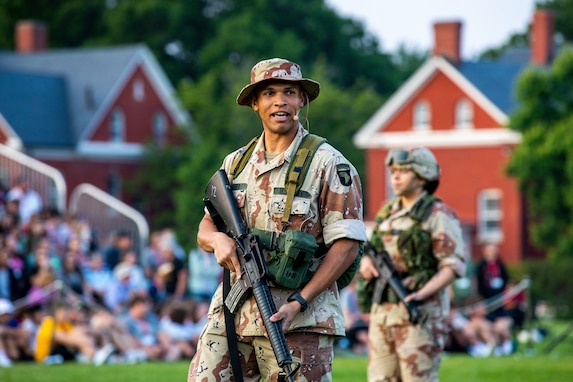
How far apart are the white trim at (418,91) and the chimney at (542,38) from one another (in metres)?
3.95

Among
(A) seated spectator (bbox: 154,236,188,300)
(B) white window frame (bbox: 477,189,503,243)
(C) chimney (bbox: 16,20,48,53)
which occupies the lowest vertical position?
(B) white window frame (bbox: 477,189,503,243)

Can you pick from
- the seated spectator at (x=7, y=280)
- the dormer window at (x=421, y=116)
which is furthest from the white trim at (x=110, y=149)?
the seated spectator at (x=7, y=280)

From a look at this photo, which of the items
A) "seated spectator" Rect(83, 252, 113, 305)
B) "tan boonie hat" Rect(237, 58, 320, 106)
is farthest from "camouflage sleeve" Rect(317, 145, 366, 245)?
"seated spectator" Rect(83, 252, 113, 305)

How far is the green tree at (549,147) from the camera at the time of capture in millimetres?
46906

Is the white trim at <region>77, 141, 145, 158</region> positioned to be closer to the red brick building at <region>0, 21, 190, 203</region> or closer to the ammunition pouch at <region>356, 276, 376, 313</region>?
the red brick building at <region>0, 21, 190, 203</region>

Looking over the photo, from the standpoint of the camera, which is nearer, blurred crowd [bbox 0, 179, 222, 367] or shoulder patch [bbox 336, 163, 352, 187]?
shoulder patch [bbox 336, 163, 352, 187]

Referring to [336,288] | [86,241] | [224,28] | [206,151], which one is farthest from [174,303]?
[224,28]

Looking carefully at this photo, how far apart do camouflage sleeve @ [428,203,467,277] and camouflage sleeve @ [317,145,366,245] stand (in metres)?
3.02

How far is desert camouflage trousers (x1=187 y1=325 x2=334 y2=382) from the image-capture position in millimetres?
7008

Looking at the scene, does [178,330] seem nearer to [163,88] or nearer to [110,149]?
[110,149]

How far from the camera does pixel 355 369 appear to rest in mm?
16719

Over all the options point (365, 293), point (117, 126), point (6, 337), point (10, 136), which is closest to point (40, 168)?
point (6, 337)

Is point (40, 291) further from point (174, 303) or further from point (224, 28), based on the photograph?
point (224, 28)

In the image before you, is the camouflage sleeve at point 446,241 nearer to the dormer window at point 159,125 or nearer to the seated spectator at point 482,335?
the seated spectator at point 482,335
